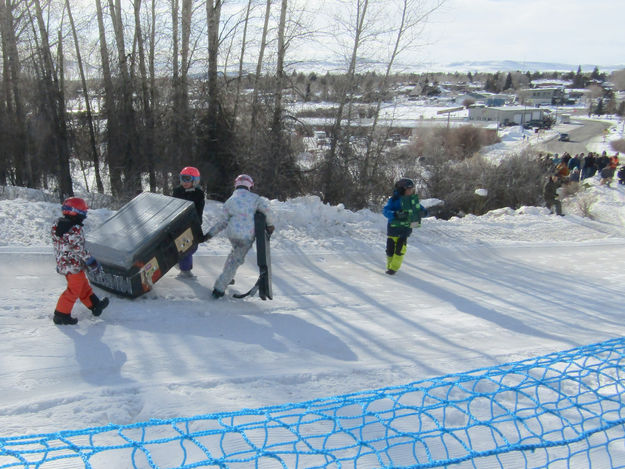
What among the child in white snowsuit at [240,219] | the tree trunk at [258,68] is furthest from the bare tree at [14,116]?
the child in white snowsuit at [240,219]

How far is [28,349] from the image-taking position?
413cm

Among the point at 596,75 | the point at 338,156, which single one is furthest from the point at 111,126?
the point at 596,75

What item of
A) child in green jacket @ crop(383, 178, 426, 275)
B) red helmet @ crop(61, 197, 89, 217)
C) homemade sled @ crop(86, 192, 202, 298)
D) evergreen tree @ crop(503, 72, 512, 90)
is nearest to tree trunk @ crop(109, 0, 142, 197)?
homemade sled @ crop(86, 192, 202, 298)

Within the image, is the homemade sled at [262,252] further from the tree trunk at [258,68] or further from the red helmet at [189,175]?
the tree trunk at [258,68]

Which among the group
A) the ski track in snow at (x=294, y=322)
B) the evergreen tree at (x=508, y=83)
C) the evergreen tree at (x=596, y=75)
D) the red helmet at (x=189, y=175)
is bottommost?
the ski track in snow at (x=294, y=322)

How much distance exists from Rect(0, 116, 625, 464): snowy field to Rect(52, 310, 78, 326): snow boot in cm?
7

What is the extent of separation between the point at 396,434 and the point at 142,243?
3.16m

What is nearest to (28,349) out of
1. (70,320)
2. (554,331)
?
(70,320)

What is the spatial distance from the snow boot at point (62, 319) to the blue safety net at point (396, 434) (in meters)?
1.77

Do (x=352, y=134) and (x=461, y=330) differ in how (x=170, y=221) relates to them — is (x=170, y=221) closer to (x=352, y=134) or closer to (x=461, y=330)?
(x=461, y=330)

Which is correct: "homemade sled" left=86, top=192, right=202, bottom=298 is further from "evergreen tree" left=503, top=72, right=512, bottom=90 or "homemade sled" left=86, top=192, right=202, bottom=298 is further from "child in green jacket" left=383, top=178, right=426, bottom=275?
"evergreen tree" left=503, top=72, right=512, bottom=90

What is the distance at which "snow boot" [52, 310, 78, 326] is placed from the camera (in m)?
4.55

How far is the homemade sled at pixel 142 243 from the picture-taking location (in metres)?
4.91

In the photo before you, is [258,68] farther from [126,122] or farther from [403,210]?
[403,210]
